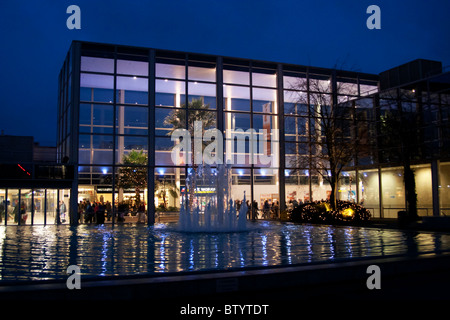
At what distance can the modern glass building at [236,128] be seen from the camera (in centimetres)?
2386

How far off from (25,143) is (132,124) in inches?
282

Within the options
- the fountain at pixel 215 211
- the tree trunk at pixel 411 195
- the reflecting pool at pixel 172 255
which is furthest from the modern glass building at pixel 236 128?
the reflecting pool at pixel 172 255

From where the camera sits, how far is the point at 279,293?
241 inches

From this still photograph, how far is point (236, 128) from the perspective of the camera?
1098 inches

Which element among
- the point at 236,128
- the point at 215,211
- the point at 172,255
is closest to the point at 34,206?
the point at 215,211

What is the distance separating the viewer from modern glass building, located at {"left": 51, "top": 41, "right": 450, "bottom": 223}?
23.9 m

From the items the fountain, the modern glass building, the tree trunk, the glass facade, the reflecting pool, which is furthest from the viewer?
the modern glass building

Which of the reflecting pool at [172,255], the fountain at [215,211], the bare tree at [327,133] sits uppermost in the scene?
the bare tree at [327,133]

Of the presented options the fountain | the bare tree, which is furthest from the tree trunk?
the fountain

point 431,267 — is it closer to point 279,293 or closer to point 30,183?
point 279,293

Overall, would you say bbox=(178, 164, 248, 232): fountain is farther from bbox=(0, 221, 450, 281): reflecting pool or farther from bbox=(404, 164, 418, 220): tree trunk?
bbox=(404, 164, 418, 220): tree trunk

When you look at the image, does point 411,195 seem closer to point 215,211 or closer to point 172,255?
point 215,211

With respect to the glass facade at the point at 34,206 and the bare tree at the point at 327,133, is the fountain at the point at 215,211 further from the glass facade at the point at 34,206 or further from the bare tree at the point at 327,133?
the glass facade at the point at 34,206
